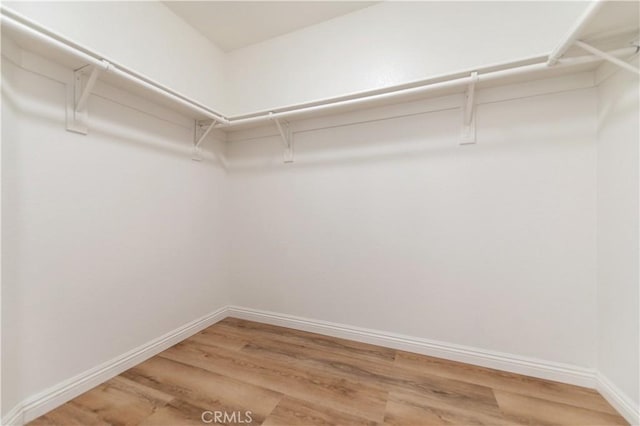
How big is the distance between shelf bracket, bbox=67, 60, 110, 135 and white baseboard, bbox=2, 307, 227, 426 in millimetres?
1353

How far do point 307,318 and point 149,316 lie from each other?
116 centimetres

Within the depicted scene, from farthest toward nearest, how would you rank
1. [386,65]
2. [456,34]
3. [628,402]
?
[386,65] < [456,34] < [628,402]

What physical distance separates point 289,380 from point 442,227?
138 centimetres

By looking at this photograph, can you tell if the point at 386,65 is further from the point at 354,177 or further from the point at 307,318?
the point at 307,318

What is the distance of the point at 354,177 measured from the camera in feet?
6.61

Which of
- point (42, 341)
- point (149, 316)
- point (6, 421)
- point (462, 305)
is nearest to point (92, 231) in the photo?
point (42, 341)

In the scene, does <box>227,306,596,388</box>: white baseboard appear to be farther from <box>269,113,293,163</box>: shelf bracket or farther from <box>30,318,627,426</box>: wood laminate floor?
<box>269,113,293,163</box>: shelf bracket

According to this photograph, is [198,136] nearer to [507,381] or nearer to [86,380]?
[86,380]

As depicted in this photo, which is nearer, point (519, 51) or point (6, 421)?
point (6, 421)

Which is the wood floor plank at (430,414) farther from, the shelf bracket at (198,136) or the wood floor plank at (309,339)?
the shelf bracket at (198,136)

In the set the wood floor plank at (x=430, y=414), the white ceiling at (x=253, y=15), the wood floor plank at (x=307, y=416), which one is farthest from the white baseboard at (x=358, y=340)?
the white ceiling at (x=253, y=15)

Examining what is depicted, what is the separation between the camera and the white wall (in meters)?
1.20

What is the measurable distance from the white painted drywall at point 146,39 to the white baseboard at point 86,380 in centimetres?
174

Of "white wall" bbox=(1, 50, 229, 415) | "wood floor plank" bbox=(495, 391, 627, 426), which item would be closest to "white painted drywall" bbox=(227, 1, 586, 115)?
"white wall" bbox=(1, 50, 229, 415)
